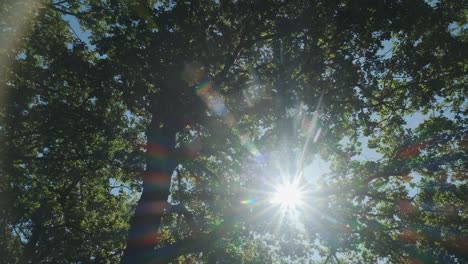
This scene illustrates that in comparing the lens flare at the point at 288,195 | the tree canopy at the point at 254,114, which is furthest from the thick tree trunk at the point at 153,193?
the lens flare at the point at 288,195

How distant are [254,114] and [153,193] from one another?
5.03m

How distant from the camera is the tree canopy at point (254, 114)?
40.0 ft

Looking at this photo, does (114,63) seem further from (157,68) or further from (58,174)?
(58,174)

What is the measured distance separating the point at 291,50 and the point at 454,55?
5748mm

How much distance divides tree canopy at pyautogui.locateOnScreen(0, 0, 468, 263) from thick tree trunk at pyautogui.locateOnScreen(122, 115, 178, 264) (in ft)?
0.18

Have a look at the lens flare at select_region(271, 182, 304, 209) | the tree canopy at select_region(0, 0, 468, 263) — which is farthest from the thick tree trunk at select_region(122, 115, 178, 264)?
the lens flare at select_region(271, 182, 304, 209)

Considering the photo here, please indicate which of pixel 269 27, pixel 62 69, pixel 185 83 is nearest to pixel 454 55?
pixel 269 27

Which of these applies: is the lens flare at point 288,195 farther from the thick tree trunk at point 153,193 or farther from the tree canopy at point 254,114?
the thick tree trunk at point 153,193

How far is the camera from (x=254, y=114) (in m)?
Answer: 14.1

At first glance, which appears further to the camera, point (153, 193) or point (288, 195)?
point (288, 195)

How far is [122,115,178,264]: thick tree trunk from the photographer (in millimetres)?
12125

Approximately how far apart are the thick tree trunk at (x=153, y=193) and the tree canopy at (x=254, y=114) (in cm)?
6

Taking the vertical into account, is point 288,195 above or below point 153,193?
above

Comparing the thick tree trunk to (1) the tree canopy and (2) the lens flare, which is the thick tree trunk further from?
(2) the lens flare
